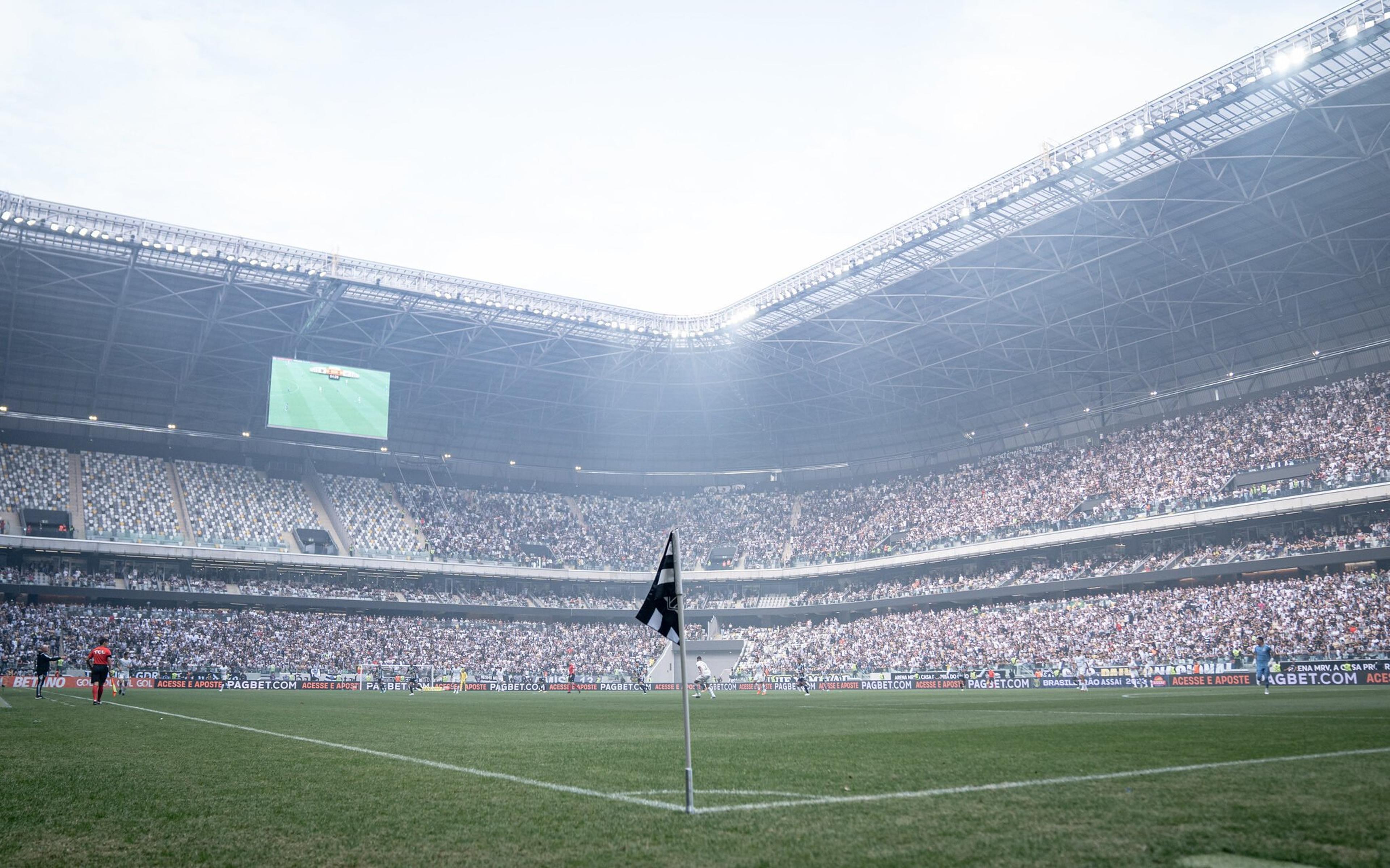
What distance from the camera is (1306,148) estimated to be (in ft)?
126

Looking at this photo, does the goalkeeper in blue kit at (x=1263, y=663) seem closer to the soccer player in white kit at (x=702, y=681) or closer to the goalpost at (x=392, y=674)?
the soccer player in white kit at (x=702, y=681)

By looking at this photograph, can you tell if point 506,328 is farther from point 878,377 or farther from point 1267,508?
point 1267,508

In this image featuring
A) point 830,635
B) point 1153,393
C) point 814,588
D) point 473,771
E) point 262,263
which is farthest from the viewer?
point 814,588

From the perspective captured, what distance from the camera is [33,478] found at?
192 ft

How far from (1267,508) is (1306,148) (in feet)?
60.6

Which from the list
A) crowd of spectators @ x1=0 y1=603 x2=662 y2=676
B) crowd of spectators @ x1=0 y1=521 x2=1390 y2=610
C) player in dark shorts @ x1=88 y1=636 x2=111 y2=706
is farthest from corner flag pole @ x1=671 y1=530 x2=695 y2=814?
crowd of spectators @ x1=0 y1=603 x2=662 y2=676

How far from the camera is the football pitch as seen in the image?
626 cm

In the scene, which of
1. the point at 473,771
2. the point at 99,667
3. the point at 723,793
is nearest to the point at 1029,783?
the point at 723,793

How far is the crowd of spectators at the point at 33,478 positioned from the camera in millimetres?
56406

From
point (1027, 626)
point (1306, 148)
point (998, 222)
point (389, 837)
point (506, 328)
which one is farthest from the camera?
point (506, 328)

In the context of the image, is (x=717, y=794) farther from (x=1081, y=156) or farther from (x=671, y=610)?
(x=1081, y=156)

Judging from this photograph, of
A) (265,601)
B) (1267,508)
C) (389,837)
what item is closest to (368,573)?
(265,601)

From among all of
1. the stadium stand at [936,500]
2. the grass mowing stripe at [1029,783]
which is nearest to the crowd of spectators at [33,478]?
the stadium stand at [936,500]

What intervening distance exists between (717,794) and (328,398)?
2201 inches
